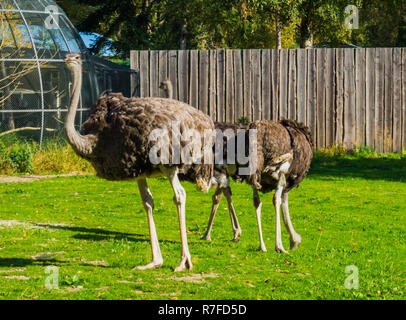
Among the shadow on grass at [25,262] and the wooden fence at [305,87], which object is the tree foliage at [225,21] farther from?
the shadow on grass at [25,262]

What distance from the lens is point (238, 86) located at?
1822 cm

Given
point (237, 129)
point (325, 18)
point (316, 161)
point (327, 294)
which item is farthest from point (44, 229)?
point (325, 18)

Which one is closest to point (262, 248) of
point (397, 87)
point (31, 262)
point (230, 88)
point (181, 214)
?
point (181, 214)

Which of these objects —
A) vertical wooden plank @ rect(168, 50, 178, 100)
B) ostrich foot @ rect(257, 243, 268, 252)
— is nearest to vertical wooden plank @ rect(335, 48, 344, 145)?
vertical wooden plank @ rect(168, 50, 178, 100)

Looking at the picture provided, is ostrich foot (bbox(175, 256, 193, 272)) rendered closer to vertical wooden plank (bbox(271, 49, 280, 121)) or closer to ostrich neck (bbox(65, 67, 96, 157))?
ostrich neck (bbox(65, 67, 96, 157))

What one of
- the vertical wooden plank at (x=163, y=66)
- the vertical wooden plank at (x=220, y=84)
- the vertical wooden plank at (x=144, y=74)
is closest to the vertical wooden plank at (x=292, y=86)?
the vertical wooden plank at (x=220, y=84)

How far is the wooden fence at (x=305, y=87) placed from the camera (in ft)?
59.0

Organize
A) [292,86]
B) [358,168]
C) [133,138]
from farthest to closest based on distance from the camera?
[292,86] → [358,168] → [133,138]

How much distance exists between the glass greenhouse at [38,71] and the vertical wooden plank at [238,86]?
294 cm

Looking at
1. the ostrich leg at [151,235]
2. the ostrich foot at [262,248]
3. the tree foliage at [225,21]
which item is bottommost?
the ostrich foot at [262,248]

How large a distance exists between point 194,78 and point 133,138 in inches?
448

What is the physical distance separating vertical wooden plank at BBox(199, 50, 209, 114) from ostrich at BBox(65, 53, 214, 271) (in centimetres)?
1070

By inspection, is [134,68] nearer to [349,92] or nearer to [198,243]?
[349,92]

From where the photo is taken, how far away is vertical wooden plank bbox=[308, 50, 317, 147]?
1809cm
